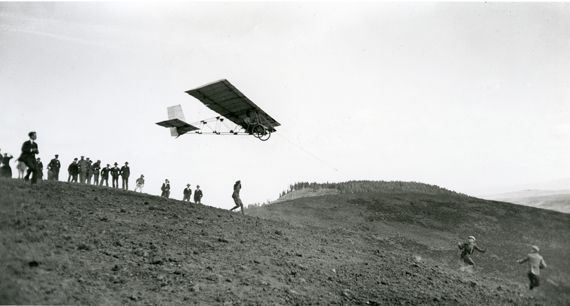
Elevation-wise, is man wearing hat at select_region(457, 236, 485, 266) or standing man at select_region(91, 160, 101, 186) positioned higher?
A: standing man at select_region(91, 160, 101, 186)

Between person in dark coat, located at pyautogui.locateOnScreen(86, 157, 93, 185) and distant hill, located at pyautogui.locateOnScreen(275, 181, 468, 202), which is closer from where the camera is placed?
person in dark coat, located at pyautogui.locateOnScreen(86, 157, 93, 185)

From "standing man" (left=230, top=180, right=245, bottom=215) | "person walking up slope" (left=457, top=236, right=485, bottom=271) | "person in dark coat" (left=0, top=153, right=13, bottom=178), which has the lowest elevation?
"person walking up slope" (left=457, top=236, right=485, bottom=271)

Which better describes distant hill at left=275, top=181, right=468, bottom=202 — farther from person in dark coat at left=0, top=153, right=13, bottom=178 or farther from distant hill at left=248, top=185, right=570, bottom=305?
person in dark coat at left=0, top=153, right=13, bottom=178

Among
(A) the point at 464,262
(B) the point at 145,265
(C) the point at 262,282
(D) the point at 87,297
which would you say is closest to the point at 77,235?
(B) the point at 145,265

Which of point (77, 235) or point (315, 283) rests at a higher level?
point (77, 235)

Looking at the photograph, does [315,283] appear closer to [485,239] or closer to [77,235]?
[77,235]

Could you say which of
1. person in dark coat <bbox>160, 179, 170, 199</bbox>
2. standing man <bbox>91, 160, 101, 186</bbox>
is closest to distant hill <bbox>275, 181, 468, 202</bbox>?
person in dark coat <bbox>160, 179, 170, 199</bbox>

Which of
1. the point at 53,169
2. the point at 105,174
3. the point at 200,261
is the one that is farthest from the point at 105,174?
the point at 200,261

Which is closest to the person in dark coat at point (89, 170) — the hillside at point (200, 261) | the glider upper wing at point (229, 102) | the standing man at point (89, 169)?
the standing man at point (89, 169)

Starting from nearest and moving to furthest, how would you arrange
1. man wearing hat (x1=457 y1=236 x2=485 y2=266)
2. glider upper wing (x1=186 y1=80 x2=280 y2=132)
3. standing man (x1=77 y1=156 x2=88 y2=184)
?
1. man wearing hat (x1=457 y1=236 x2=485 y2=266)
2. glider upper wing (x1=186 y1=80 x2=280 y2=132)
3. standing man (x1=77 y1=156 x2=88 y2=184)
